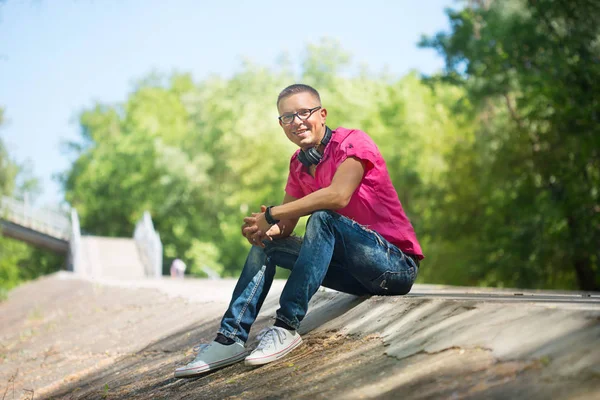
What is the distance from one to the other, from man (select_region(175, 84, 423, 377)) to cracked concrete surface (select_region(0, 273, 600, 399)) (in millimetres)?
142

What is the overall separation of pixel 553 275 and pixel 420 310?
17.0 metres

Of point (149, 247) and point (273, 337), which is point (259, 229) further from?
point (149, 247)

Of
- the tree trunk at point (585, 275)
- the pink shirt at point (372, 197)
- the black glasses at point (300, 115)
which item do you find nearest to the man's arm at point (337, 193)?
the pink shirt at point (372, 197)

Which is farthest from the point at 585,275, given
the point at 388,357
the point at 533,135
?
the point at 388,357

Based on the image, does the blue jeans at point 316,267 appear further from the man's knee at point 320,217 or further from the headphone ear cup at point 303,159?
the headphone ear cup at point 303,159

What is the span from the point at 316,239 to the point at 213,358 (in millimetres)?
918

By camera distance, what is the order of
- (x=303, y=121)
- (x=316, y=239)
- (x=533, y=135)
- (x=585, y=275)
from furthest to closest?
1. (x=533, y=135)
2. (x=585, y=275)
3. (x=303, y=121)
4. (x=316, y=239)

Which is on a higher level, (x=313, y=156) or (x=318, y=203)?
(x=313, y=156)

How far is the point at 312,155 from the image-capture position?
14.7 feet

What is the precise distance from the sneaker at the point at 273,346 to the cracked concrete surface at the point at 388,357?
0.19 ft

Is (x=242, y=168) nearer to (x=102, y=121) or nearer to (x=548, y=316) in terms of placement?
(x=102, y=121)

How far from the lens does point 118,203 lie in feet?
147

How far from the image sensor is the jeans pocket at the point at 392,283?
4.41 m

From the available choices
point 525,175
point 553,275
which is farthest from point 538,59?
point 553,275
